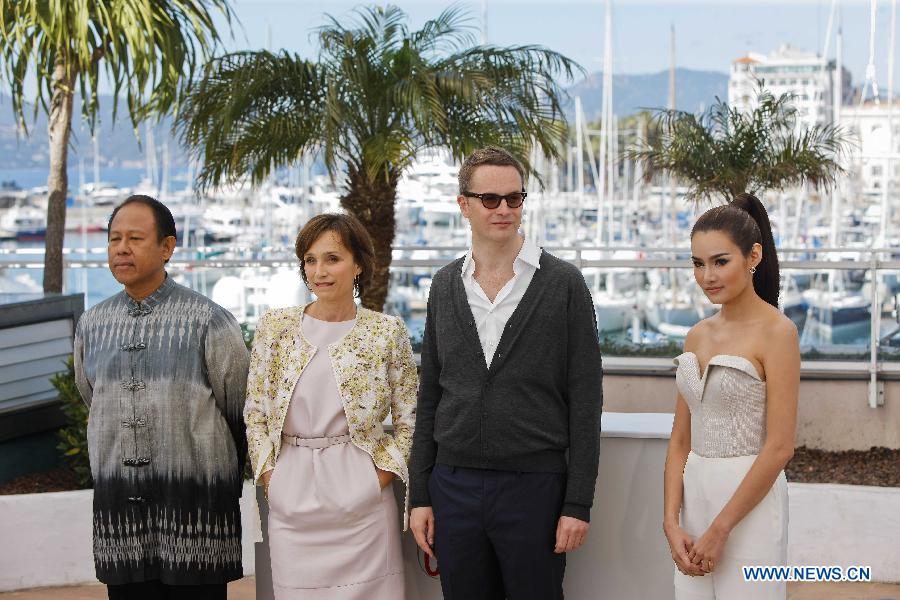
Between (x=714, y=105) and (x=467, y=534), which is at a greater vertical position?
(x=714, y=105)

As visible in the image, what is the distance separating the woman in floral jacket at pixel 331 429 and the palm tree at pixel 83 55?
4.76 meters

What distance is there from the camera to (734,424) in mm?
3234

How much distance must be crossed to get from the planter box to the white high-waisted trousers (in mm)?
3543

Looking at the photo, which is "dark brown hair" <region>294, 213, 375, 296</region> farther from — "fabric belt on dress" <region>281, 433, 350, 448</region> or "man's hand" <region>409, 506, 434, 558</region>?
"man's hand" <region>409, 506, 434, 558</region>

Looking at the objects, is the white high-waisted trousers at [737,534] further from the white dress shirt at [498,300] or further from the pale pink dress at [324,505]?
the pale pink dress at [324,505]

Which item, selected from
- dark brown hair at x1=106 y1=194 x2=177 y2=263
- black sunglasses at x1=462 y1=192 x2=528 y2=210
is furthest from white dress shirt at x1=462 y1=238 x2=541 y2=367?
dark brown hair at x1=106 y1=194 x2=177 y2=263

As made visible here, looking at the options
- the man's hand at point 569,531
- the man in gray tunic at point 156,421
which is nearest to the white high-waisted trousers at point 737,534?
the man's hand at point 569,531

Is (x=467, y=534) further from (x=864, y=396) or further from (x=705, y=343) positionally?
(x=864, y=396)

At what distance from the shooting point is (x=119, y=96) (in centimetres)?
899

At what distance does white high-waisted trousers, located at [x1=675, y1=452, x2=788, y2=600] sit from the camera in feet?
10.4

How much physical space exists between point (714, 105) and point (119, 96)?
5.38 m

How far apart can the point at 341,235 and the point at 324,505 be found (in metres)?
0.88

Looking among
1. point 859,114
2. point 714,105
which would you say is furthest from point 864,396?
point 859,114

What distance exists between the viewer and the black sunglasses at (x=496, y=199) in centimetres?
339
